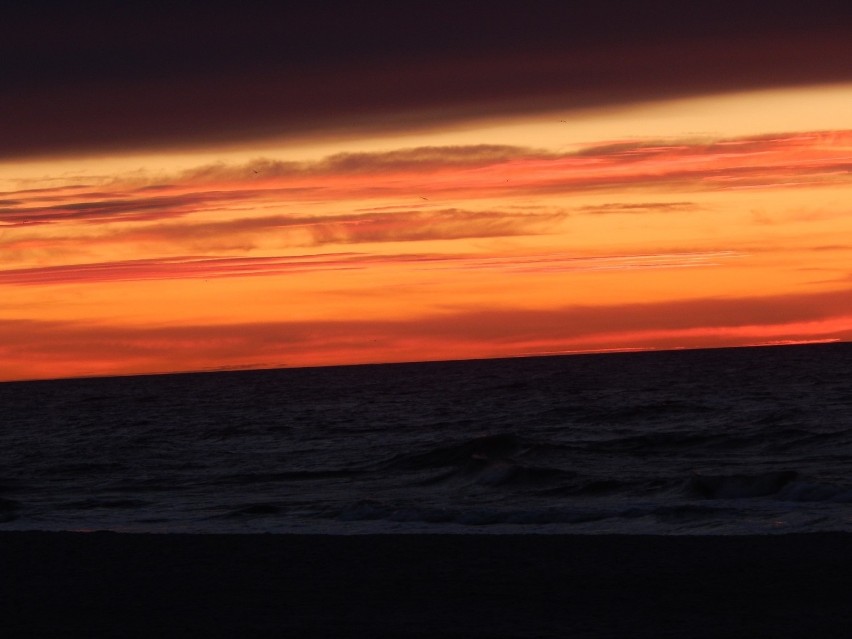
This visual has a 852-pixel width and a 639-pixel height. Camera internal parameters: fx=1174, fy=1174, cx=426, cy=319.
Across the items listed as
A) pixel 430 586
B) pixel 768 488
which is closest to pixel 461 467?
pixel 768 488

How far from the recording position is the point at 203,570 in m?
16.7

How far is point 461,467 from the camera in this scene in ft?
107

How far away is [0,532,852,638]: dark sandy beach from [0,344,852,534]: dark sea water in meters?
3.11

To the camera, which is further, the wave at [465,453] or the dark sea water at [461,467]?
the wave at [465,453]

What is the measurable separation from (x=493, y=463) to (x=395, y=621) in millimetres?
19635

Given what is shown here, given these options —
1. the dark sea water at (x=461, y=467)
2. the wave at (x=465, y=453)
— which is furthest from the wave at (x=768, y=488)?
the wave at (x=465, y=453)

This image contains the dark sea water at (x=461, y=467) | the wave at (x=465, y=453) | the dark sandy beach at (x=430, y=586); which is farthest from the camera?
the wave at (x=465, y=453)

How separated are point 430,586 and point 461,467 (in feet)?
58.0

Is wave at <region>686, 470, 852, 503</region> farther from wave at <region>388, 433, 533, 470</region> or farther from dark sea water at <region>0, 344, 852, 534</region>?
wave at <region>388, 433, 533, 470</region>

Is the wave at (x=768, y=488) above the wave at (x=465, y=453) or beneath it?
beneath

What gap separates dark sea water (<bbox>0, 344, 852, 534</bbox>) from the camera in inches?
920

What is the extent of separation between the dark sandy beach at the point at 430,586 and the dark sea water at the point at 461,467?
3113mm

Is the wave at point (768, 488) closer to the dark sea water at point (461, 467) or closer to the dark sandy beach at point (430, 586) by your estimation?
the dark sea water at point (461, 467)

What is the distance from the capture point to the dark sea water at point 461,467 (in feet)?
76.6
